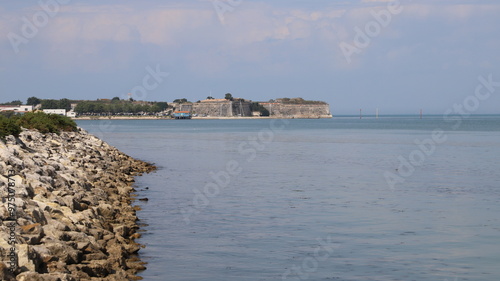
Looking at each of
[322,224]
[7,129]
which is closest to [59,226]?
[322,224]

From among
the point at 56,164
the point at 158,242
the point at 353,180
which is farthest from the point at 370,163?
the point at 158,242

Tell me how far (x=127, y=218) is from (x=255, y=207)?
158 inches

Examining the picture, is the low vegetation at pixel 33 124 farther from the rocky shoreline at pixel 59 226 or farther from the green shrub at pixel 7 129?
the rocky shoreline at pixel 59 226

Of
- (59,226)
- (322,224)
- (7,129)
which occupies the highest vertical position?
(7,129)

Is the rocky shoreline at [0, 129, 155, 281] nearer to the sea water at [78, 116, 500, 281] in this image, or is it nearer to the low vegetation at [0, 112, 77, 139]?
the sea water at [78, 116, 500, 281]

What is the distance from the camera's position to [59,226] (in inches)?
398

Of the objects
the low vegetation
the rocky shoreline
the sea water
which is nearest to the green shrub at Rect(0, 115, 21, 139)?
the low vegetation

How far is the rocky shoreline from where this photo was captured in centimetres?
827

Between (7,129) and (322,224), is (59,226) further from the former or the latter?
(7,129)

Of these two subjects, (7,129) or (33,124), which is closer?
(7,129)

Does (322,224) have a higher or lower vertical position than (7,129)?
lower

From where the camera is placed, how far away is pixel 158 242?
1269 cm

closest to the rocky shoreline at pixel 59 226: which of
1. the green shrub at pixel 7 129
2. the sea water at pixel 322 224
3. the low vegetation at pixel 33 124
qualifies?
the sea water at pixel 322 224

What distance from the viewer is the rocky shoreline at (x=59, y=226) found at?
8.27 meters
